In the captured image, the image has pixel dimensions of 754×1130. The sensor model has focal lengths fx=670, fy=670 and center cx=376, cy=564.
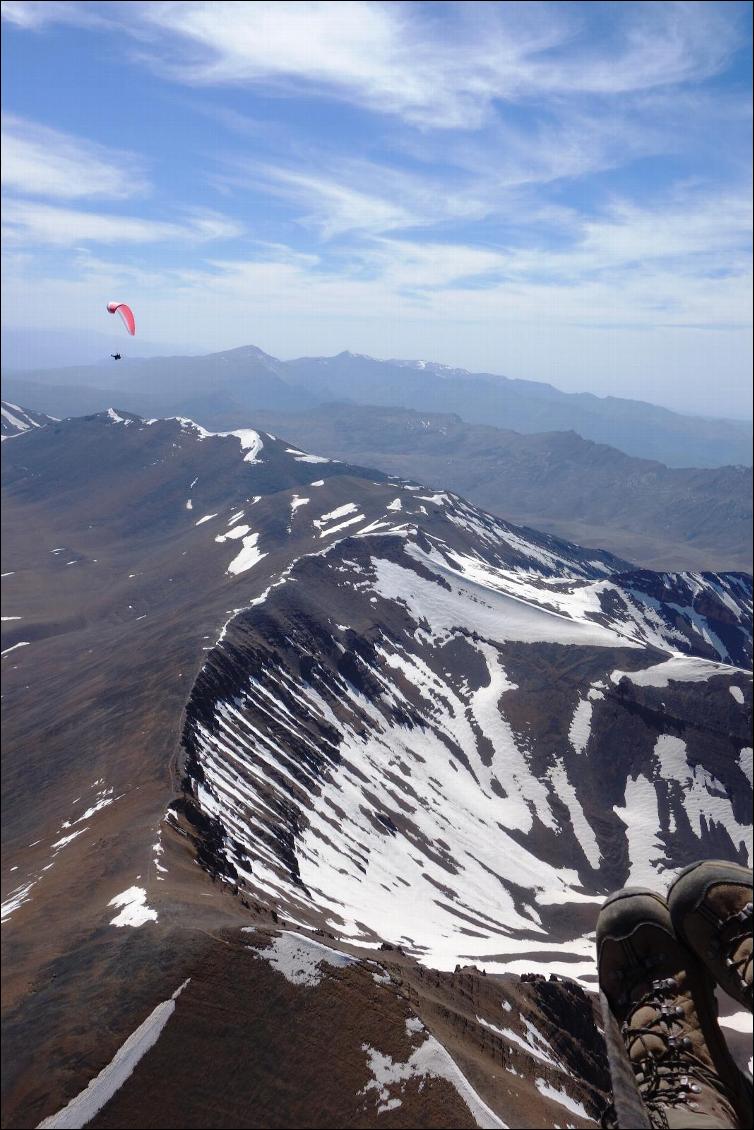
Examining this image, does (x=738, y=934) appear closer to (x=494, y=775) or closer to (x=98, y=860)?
(x=98, y=860)

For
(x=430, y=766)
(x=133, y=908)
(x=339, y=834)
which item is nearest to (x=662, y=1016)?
(x=133, y=908)

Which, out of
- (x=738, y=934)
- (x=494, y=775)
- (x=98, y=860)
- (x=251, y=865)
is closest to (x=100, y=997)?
(x=98, y=860)

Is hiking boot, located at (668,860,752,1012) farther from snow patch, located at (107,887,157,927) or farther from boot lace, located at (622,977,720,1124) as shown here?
snow patch, located at (107,887,157,927)

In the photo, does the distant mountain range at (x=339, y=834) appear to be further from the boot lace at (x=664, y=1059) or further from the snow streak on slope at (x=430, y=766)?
the boot lace at (x=664, y=1059)

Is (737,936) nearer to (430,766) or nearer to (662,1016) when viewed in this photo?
(662,1016)

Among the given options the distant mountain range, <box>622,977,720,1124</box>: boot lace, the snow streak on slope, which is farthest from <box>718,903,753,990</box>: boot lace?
the snow streak on slope

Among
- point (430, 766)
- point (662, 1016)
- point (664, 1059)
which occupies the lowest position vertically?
point (430, 766)

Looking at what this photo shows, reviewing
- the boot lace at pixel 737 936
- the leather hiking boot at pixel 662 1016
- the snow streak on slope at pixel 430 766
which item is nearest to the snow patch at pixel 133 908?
the snow streak on slope at pixel 430 766
